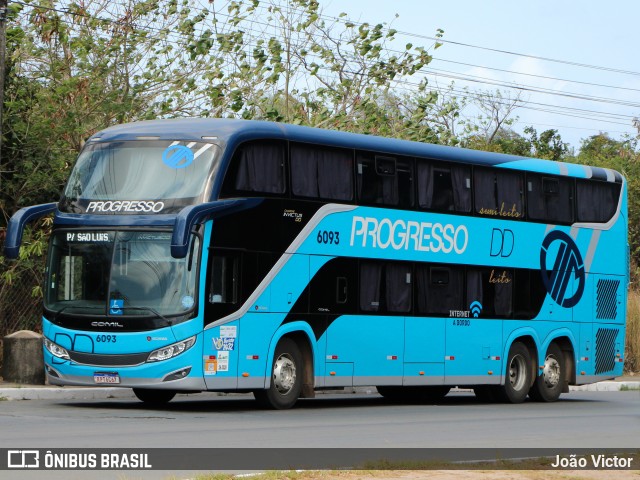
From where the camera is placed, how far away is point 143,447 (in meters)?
13.4

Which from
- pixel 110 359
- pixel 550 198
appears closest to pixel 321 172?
pixel 110 359

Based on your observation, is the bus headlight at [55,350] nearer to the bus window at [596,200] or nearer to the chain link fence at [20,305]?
the chain link fence at [20,305]

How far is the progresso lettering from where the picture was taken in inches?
861

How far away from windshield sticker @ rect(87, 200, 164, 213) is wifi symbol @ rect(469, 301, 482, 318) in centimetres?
704

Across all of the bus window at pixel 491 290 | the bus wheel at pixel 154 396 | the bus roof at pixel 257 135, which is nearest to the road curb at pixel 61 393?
the bus wheel at pixel 154 396

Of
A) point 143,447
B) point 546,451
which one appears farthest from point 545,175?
point 143,447

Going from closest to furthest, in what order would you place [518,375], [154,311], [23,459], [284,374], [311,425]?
[23,459] < [311,425] < [154,311] < [284,374] < [518,375]

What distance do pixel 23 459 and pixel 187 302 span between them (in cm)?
710

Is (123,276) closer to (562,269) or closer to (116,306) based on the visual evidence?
(116,306)

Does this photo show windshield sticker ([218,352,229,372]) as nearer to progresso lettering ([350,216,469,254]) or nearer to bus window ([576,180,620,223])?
progresso lettering ([350,216,469,254])

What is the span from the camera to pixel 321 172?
69.6 ft

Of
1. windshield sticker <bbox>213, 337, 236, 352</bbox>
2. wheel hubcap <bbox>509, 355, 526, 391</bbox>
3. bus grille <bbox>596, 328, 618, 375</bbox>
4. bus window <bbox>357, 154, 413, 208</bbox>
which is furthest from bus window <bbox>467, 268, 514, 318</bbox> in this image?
windshield sticker <bbox>213, 337, 236, 352</bbox>

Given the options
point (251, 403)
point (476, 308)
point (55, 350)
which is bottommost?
point (251, 403)

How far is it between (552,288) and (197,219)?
928 cm
